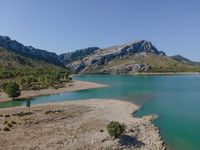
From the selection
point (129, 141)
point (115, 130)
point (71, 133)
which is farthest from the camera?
point (71, 133)

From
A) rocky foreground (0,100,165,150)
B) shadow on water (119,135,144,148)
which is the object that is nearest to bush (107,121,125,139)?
rocky foreground (0,100,165,150)

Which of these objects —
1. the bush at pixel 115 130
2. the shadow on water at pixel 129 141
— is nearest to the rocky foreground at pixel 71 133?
the shadow on water at pixel 129 141

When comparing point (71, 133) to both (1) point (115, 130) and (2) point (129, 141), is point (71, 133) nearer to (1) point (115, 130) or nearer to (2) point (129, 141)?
(1) point (115, 130)

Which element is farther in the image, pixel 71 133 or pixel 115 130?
pixel 71 133

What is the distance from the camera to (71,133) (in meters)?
57.3

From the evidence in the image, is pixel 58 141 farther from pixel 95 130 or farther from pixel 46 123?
pixel 46 123

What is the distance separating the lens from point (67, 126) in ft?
209

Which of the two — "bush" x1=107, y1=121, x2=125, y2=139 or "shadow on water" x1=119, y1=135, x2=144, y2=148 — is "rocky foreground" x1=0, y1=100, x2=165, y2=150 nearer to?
"shadow on water" x1=119, y1=135, x2=144, y2=148

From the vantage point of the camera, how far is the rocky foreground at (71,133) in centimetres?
5050

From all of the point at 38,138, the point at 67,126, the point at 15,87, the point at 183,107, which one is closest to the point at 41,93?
the point at 15,87

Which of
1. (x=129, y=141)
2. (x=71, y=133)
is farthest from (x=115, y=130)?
(x=71, y=133)

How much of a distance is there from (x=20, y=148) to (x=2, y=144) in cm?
429

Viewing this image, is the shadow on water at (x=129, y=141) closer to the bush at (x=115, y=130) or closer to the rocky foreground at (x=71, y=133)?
the rocky foreground at (x=71, y=133)

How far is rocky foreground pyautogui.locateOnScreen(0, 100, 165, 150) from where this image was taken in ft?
166
